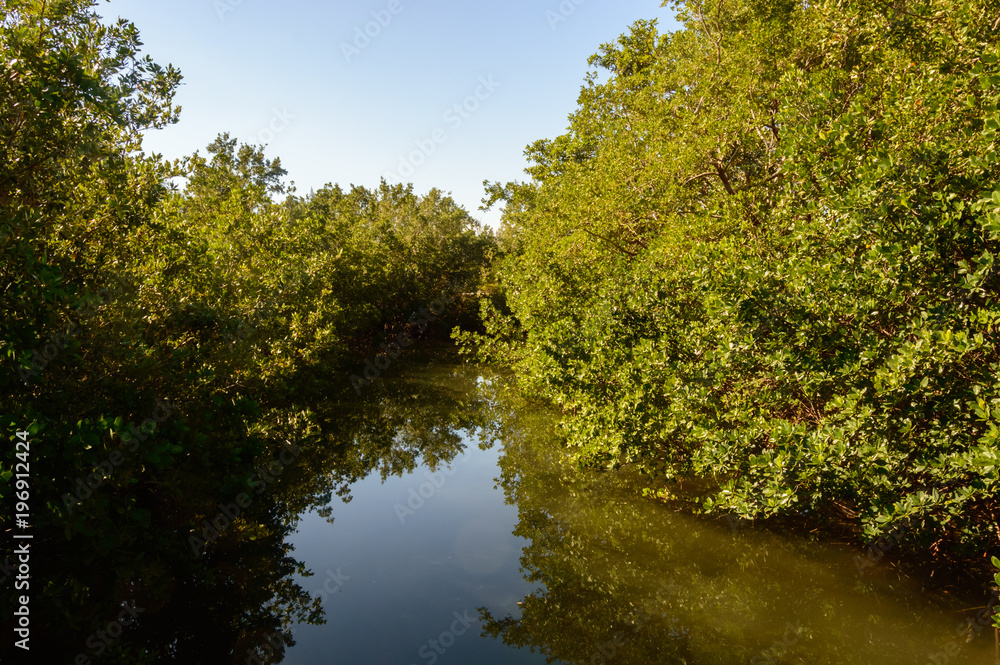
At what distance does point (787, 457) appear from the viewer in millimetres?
7098

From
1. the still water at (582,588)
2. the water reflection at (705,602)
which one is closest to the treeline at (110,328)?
the still water at (582,588)

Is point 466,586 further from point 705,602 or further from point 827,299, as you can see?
point 827,299

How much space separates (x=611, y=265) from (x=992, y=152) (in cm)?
1004

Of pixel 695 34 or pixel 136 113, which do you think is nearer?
pixel 136 113

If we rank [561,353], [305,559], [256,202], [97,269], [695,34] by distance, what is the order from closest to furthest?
[97,269] < [305,559] < [561,353] < [256,202] < [695,34]

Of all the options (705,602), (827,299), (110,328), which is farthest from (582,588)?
(110,328)

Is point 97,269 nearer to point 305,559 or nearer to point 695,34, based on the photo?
point 305,559

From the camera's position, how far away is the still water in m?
7.80

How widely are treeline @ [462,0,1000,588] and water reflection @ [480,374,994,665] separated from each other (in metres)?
1.24

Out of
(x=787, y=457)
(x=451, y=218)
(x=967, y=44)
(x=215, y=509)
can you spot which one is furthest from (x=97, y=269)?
(x=451, y=218)

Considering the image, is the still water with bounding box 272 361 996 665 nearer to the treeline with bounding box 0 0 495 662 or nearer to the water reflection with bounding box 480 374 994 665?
the water reflection with bounding box 480 374 994 665

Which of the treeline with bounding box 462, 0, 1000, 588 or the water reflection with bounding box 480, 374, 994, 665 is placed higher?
the treeline with bounding box 462, 0, 1000, 588

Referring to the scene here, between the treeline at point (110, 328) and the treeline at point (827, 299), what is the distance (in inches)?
293

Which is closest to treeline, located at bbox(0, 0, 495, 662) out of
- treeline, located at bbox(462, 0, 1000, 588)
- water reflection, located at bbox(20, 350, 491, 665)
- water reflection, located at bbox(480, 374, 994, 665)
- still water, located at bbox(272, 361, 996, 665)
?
water reflection, located at bbox(20, 350, 491, 665)
